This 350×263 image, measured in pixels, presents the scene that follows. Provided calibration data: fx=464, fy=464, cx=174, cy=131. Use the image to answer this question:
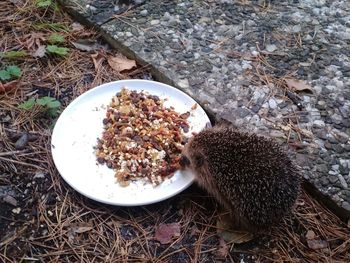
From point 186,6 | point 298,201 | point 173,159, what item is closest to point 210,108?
point 173,159

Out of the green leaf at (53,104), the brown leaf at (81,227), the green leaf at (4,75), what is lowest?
the brown leaf at (81,227)

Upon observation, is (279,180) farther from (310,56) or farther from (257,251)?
(310,56)

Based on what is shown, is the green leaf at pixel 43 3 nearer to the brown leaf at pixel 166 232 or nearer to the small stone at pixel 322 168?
the brown leaf at pixel 166 232

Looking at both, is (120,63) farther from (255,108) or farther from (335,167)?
(335,167)

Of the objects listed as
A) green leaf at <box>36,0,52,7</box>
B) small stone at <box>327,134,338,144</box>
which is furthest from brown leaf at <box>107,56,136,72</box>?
small stone at <box>327,134,338,144</box>

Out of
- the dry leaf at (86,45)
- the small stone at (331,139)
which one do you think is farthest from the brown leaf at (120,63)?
the small stone at (331,139)
